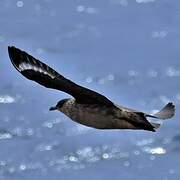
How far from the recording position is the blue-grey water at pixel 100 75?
113ft

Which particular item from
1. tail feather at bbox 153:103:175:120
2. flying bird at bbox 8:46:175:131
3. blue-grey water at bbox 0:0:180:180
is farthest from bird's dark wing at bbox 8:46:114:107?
blue-grey water at bbox 0:0:180:180

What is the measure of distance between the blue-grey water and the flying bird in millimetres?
23340

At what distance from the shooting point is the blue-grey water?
3441 centimetres

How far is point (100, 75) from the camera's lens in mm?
33062

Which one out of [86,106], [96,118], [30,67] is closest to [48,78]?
[30,67]

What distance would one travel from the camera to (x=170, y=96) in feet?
112

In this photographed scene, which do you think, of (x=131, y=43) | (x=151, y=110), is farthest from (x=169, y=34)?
(x=151, y=110)

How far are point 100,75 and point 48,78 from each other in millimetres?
23541

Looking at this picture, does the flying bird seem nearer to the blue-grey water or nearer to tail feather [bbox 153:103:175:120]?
tail feather [bbox 153:103:175:120]

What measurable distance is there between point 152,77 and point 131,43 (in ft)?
5.81

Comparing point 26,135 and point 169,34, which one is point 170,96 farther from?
point 26,135

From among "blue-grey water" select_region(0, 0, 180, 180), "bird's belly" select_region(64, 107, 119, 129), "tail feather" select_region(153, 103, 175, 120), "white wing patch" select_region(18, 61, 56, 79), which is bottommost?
"bird's belly" select_region(64, 107, 119, 129)

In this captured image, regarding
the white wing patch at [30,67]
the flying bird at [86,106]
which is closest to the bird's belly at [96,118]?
the flying bird at [86,106]

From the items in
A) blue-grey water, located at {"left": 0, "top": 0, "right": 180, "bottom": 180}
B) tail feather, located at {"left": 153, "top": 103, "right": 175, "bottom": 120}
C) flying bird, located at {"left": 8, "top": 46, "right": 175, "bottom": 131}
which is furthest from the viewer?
blue-grey water, located at {"left": 0, "top": 0, "right": 180, "bottom": 180}
